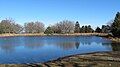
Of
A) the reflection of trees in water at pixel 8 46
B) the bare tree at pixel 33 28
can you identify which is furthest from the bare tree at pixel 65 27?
the reflection of trees in water at pixel 8 46

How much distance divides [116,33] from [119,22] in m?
4.13

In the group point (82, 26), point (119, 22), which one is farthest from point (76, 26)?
point (119, 22)

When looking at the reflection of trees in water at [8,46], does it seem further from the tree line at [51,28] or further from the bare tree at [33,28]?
the bare tree at [33,28]

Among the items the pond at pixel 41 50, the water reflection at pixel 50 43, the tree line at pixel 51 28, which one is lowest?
the pond at pixel 41 50

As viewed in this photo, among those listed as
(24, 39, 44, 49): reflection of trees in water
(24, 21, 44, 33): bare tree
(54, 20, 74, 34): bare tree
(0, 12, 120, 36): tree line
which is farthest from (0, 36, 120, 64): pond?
(24, 21, 44, 33): bare tree

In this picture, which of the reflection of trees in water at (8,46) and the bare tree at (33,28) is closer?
the reflection of trees in water at (8,46)

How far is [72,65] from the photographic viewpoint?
72.7ft

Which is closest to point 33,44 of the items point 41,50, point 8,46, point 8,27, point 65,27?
point 8,46

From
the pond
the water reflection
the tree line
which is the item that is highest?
the tree line

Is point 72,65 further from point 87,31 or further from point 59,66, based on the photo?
point 87,31

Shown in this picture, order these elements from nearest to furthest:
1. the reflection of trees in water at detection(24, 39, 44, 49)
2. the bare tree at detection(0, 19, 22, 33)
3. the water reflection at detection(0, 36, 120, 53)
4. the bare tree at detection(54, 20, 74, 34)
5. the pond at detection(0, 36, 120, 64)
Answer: the pond at detection(0, 36, 120, 64), the water reflection at detection(0, 36, 120, 53), the reflection of trees in water at detection(24, 39, 44, 49), the bare tree at detection(0, 19, 22, 33), the bare tree at detection(54, 20, 74, 34)

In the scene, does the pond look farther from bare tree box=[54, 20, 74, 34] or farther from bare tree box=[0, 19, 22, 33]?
bare tree box=[54, 20, 74, 34]

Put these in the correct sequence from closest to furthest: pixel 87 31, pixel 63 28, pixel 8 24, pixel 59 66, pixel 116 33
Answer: pixel 59 66 < pixel 116 33 < pixel 8 24 < pixel 87 31 < pixel 63 28

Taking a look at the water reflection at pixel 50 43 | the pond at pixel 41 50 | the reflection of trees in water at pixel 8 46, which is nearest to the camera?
the pond at pixel 41 50
